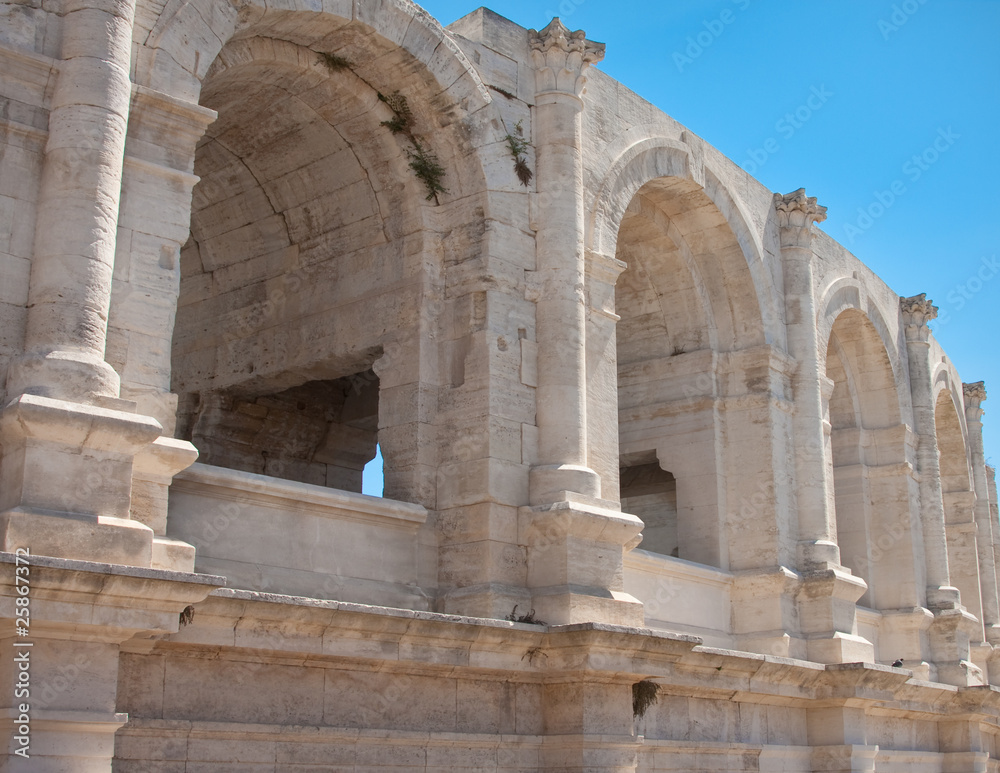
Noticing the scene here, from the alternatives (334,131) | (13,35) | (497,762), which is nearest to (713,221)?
(334,131)

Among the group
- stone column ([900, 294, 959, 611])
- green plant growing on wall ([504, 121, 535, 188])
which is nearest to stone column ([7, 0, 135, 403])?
green plant growing on wall ([504, 121, 535, 188])

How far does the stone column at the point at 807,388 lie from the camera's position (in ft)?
41.1

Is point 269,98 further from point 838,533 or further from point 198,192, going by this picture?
point 838,533

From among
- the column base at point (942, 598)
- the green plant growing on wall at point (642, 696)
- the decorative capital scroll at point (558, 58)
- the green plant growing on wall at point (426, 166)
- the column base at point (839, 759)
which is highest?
the decorative capital scroll at point (558, 58)

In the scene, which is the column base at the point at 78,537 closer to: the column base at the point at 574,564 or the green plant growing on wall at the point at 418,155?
the column base at the point at 574,564

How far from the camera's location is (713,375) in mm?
12758

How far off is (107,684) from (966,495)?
48.0ft

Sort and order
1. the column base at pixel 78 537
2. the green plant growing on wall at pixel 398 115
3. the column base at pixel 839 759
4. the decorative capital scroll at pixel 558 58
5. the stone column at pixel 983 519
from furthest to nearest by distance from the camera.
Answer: the stone column at pixel 983 519
the column base at pixel 839 759
the decorative capital scroll at pixel 558 58
the green plant growing on wall at pixel 398 115
the column base at pixel 78 537

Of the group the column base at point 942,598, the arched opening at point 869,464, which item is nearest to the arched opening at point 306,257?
the arched opening at point 869,464

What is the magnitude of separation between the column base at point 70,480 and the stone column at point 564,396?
10.5ft

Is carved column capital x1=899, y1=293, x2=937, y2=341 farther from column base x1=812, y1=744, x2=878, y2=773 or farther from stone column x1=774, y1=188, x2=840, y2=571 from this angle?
column base x1=812, y1=744, x2=878, y2=773

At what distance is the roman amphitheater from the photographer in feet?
22.5

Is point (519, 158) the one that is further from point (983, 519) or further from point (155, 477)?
point (983, 519)

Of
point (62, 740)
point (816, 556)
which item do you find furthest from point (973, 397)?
point (62, 740)
